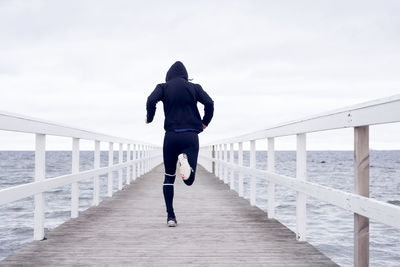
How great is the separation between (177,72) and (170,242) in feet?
7.12

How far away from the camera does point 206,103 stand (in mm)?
5672

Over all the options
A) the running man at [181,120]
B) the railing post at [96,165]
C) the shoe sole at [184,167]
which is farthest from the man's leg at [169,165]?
the railing post at [96,165]

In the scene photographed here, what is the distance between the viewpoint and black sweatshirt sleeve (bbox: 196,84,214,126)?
561 centimetres

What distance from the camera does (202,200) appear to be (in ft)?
28.3

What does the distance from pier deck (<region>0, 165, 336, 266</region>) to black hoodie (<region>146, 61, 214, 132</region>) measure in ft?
4.31

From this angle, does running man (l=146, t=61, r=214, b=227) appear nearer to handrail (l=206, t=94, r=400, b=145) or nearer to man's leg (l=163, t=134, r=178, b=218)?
man's leg (l=163, t=134, r=178, b=218)

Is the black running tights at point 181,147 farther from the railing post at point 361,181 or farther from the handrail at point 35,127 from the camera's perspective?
the railing post at point 361,181

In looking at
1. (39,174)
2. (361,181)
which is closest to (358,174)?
(361,181)

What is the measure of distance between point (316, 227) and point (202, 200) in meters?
10.2

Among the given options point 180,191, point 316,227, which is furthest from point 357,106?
point 316,227

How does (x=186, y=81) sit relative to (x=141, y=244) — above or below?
above

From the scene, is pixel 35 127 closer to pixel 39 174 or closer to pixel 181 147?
pixel 39 174

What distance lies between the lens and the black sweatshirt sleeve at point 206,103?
561cm

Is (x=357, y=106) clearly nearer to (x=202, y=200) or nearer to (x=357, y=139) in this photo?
(x=357, y=139)
